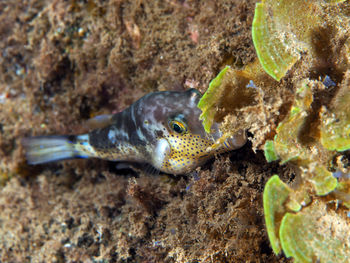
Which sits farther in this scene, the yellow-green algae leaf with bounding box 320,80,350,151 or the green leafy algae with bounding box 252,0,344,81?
the green leafy algae with bounding box 252,0,344,81

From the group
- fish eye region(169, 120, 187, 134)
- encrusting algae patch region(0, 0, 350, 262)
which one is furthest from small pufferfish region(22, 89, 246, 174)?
encrusting algae patch region(0, 0, 350, 262)

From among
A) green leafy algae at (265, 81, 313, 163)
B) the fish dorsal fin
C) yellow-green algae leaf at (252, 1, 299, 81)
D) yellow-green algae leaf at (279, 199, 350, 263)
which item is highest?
yellow-green algae leaf at (252, 1, 299, 81)

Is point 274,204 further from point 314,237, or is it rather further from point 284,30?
point 284,30

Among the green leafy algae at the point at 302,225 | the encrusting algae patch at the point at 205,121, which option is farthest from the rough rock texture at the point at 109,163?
the green leafy algae at the point at 302,225

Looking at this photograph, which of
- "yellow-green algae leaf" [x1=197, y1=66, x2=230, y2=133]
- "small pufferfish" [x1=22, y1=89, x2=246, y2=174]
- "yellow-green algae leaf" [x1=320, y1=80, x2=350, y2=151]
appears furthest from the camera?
"small pufferfish" [x1=22, y1=89, x2=246, y2=174]

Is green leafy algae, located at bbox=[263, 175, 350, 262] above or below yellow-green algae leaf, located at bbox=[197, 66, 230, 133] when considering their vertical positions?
below

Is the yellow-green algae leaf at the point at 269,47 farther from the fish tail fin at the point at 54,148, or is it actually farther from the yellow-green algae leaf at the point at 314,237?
the fish tail fin at the point at 54,148

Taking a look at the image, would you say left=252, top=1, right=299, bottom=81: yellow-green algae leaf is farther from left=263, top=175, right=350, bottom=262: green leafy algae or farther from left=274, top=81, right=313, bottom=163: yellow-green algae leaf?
left=263, top=175, right=350, bottom=262: green leafy algae

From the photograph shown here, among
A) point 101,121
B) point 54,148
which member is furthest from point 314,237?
point 54,148
